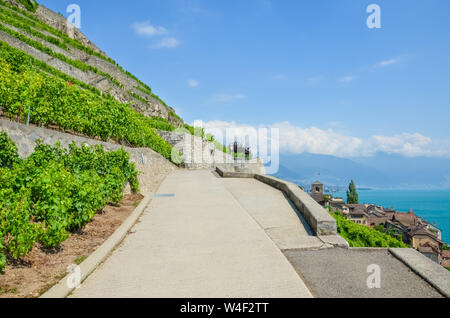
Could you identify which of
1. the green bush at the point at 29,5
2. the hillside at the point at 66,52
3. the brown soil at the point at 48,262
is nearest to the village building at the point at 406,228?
the hillside at the point at 66,52

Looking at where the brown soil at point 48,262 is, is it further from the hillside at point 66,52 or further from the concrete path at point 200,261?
the hillside at point 66,52

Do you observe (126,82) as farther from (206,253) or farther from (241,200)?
(206,253)

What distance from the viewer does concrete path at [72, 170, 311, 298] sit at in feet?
12.7

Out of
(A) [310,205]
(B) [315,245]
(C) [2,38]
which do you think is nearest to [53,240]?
(B) [315,245]

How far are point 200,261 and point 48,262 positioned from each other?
249 centimetres

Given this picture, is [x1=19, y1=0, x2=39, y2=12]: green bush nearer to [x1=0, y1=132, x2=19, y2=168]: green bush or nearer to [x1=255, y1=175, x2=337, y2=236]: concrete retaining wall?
[x1=0, y1=132, x2=19, y2=168]: green bush

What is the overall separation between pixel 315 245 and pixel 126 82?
156 feet

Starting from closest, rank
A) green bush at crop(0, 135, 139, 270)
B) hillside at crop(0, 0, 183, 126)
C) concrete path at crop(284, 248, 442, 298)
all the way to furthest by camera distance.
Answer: concrete path at crop(284, 248, 442, 298) < green bush at crop(0, 135, 139, 270) < hillside at crop(0, 0, 183, 126)

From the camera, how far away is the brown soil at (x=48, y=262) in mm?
3928

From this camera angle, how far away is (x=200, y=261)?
488 cm

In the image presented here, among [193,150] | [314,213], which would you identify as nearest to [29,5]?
[193,150]

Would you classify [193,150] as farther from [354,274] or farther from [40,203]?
[354,274]

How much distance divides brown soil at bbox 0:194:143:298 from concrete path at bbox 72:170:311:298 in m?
0.56

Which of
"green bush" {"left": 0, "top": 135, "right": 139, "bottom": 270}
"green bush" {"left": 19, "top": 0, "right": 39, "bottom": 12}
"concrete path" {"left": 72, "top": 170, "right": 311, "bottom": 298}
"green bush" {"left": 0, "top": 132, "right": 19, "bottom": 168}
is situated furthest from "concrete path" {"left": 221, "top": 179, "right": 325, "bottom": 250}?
"green bush" {"left": 19, "top": 0, "right": 39, "bottom": 12}
